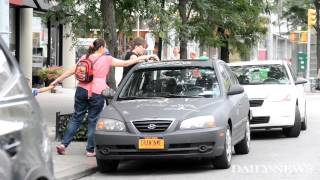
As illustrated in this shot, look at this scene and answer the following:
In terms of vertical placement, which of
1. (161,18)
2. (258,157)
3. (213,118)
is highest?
(161,18)

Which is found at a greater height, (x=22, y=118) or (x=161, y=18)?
(x=161, y=18)

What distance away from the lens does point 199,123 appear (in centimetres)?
947

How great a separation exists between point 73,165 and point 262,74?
5.93 m

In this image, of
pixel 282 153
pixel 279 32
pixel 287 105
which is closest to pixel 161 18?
pixel 287 105

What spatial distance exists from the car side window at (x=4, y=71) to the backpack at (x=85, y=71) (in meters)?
6.57

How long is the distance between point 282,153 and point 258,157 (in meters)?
0.66

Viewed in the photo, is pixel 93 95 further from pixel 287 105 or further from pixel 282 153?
pixel 287 105

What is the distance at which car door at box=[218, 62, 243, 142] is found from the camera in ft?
34.3

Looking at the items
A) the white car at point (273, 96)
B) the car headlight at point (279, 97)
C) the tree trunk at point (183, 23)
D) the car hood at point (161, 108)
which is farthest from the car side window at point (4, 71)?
the tree trunk at point (183, 23)

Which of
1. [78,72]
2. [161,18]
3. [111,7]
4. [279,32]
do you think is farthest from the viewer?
[279,32]

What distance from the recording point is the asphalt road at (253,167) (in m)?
9.55

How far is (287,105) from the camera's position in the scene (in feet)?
46.6

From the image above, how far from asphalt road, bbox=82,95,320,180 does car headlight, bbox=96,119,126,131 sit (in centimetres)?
63

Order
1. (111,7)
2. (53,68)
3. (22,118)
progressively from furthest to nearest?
(53,68) < (111,7) < (22,118)
